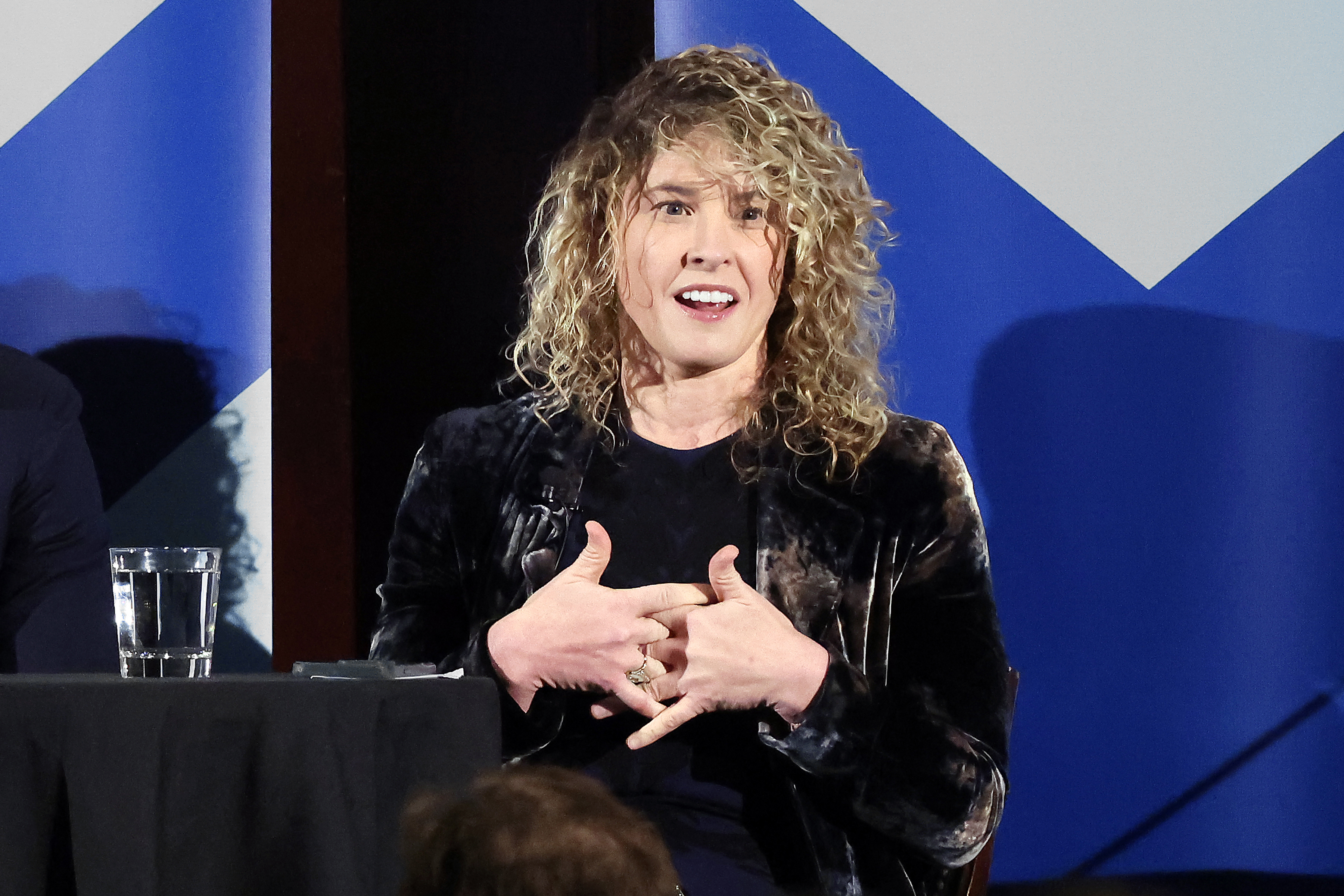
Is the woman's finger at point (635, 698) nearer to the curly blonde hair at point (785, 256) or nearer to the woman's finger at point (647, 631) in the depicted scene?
the woman's finger at point (647, 631)

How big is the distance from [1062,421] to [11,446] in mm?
1691

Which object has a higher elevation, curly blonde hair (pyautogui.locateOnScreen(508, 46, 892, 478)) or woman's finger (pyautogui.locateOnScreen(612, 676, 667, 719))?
curly blonde hair (pyautogui.locateOnScreen(508, 46, 892, 478))

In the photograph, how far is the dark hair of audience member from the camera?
75cm

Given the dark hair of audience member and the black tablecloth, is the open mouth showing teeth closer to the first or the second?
the black tablecloth

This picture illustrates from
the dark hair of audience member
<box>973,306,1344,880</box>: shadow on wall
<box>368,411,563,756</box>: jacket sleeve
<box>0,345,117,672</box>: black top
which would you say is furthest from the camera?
<box>973,306,1344,880</box>: shadow on wall

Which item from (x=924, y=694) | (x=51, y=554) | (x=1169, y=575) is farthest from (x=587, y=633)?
(x=1169, y=575)

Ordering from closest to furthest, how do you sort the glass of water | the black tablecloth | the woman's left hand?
the black tablecloth
the glass of water
the woman's left hand

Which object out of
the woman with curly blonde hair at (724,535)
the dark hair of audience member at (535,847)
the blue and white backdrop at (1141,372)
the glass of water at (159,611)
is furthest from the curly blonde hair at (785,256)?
the dark hair of audience member at (535,847)

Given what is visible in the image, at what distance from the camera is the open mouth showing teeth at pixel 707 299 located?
1.79 metres

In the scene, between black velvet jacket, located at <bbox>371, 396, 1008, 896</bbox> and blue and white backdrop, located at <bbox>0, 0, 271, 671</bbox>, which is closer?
black velvet jacket, located at <bbox>371, 396, 1008, 896</bbox>

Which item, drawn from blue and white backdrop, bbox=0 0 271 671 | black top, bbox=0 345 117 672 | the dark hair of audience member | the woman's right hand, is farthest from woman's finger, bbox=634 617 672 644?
blue and white backdrop, bbox=0 0 271 671

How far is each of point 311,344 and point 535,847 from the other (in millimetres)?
1814

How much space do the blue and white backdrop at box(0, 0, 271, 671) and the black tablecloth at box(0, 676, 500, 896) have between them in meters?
1.37

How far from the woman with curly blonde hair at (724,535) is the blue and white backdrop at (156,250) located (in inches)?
30.7
